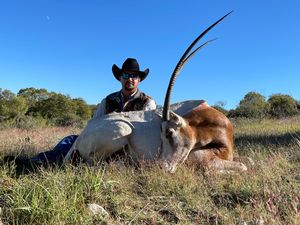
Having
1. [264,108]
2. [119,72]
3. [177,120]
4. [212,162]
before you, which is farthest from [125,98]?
[264,108]

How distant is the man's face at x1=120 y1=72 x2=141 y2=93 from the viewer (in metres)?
5.86

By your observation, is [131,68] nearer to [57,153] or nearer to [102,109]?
[102,109]

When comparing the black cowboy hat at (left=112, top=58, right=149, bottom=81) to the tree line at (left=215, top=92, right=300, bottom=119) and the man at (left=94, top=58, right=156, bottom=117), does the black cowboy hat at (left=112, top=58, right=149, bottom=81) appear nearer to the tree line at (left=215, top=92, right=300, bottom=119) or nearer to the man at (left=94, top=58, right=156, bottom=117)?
the man at (left=94, top=58, right=156, bottom=117)

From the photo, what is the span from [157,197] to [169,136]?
1.41 metres

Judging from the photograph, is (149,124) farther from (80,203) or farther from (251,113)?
(251,113)

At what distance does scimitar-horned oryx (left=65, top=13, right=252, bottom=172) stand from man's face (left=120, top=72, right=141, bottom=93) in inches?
19.2

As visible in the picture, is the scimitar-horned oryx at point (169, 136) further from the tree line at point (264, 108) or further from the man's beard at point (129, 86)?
the tree line at point (264, 108)

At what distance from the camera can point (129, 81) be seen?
586cm

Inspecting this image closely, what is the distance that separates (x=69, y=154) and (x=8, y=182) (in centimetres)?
171

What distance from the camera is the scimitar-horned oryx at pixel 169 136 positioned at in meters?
4.80

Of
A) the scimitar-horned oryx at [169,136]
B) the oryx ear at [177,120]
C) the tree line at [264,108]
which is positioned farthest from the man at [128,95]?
the tree line at [264,108]

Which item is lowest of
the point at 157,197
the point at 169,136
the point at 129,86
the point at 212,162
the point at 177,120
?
the point at 157,197

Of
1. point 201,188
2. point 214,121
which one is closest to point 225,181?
point 201,188

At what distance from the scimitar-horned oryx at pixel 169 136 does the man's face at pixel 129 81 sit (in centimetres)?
49
